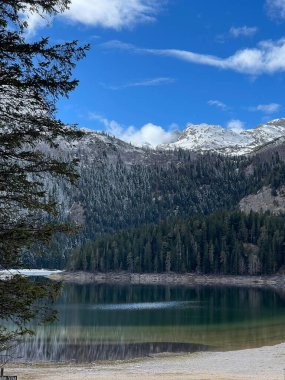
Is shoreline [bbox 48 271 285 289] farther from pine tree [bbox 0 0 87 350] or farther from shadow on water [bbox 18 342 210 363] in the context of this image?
pine tree [bbox 0 0 87 350]

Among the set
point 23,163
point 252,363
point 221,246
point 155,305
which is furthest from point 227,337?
point 221,246

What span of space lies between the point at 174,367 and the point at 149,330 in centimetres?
2571

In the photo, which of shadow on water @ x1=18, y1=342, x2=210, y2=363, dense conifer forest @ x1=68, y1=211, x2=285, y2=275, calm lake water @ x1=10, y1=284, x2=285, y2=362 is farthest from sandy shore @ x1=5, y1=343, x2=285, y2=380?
dense conifer forest @ x1=68, y1=211, x2=285, y2=275

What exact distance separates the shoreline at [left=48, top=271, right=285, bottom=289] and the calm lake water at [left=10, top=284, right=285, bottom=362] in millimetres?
A: 75251

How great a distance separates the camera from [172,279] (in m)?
187

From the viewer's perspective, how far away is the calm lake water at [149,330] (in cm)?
4928

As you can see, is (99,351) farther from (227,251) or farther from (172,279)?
(227,251)

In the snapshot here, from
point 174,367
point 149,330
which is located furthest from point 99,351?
point 149,330

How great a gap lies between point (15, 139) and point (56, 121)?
Result: 131 centimetres

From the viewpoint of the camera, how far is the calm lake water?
4928 cm

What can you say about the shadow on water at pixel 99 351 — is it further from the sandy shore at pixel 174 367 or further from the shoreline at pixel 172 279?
the shoreline at pixel 172 279

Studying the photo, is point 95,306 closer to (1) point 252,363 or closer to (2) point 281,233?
(1) point 252,363

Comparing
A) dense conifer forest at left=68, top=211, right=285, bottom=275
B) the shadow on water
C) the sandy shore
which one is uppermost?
dense conifer forest at left=68, top=211, right=285, bottom=275

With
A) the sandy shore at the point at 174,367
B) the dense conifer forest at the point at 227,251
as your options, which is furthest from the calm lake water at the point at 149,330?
the dense conifer forest at the point at 227,251
